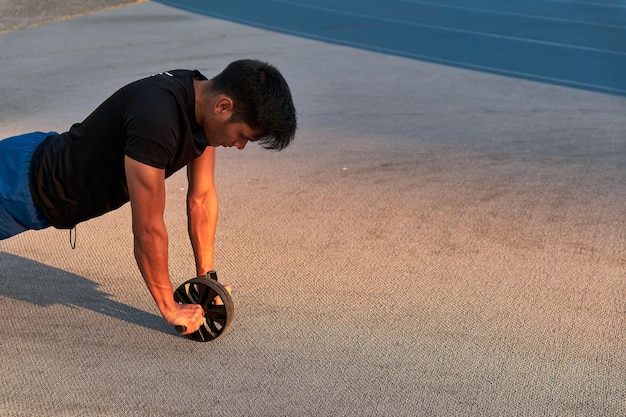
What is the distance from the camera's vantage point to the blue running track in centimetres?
1051

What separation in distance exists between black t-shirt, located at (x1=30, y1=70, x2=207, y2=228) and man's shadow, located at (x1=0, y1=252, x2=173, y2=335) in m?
0.62

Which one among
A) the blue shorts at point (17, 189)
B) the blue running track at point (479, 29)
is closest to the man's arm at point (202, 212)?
the blue shorts at point (17, 189)

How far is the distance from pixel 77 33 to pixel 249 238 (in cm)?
906

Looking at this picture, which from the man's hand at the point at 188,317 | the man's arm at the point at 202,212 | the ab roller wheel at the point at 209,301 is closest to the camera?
the man's hand at the point at 188,317

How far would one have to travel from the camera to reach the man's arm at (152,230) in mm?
3219

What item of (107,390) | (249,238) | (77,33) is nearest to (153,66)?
(77,33)

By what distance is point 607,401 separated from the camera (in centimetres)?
336

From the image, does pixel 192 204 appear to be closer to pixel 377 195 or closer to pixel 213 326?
pixel 213 326

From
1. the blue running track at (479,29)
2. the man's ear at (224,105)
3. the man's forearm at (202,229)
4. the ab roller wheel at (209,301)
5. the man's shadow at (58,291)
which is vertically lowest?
the blue running track at (479,29)

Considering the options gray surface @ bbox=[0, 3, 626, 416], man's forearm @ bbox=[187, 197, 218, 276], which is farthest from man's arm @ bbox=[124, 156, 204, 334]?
man's forearm @ bbox=[187, 197, 218, 276]

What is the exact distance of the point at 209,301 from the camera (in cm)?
378

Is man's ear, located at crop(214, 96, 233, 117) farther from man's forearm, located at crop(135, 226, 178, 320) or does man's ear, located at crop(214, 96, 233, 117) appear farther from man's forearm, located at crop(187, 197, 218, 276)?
man's forearm, located at crop(187, 197, 218, 276)

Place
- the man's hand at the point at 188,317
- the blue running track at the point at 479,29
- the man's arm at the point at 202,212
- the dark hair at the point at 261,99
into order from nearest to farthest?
the dark hair at the point at 261,99
the man's hand at the point at 188,317
the man's arm at the point at 202,212
the blue running track at the point at 479,29

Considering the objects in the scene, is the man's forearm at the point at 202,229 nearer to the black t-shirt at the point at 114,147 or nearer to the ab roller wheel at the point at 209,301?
the ab roller wheel at the point at 209,301
